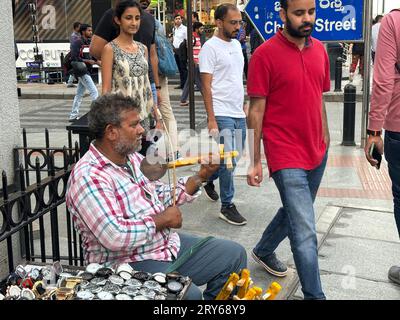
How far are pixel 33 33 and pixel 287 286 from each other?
15.8 meters

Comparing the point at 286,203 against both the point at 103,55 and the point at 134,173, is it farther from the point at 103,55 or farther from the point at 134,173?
the point at 103,55

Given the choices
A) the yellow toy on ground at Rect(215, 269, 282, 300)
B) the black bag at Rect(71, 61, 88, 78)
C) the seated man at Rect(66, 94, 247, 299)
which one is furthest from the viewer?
the black bag at Rect(71, 61, 88, 78)

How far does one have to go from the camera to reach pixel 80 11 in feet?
61.0

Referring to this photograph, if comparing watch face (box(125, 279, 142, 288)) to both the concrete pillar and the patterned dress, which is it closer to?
the concrete pillar

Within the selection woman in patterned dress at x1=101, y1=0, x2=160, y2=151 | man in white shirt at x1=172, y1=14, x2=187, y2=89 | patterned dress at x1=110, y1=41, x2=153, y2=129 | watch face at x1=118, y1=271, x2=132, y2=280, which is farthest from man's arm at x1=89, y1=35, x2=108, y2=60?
man in white shirt at x1=172, y1=14, x2=187, y2=89

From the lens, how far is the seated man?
8.70 ft

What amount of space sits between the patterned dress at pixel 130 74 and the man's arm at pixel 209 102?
527 mm

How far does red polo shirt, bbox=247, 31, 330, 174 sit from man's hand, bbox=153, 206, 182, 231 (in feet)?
2.80

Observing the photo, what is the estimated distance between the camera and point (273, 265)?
3.96 metres

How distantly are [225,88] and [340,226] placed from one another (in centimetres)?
153

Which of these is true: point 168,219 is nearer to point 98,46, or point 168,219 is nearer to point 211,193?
point 98,46

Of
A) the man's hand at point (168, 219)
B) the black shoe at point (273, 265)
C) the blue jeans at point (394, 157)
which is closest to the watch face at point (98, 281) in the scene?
the man's hand at point (168, 219)

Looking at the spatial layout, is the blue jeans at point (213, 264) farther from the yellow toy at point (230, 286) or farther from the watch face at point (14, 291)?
the watch face at point (14, 291)
